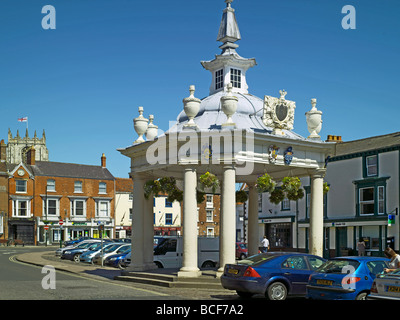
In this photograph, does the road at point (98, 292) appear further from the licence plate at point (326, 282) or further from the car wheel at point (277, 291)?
the licence plate at point (326, 282)

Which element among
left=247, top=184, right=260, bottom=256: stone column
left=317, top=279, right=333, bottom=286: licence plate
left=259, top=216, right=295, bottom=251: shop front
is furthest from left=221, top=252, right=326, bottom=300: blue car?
left=259, top=216, right=295, bottom=251: shop front

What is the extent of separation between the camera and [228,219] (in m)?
18.4

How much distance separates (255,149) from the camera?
62.2 ft

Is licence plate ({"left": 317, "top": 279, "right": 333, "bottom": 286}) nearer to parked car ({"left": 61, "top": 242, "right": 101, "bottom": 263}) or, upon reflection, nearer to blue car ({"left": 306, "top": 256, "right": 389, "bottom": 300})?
blue car ({"left": 306, "top": 256, "right": 389, "bottom": 300})

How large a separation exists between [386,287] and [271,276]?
3.72 m

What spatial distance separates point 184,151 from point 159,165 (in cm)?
159

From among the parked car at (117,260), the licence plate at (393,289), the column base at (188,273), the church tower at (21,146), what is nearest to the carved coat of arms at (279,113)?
the column base at (188,273)

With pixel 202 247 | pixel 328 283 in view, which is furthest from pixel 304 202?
pixel 328 283

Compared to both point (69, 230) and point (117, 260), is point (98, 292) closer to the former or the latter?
A: point (117, 260)

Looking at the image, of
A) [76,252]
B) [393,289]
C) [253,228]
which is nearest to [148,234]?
[253,228]

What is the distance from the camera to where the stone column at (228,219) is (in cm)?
1831

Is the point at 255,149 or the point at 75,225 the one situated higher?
the point at 255,149
